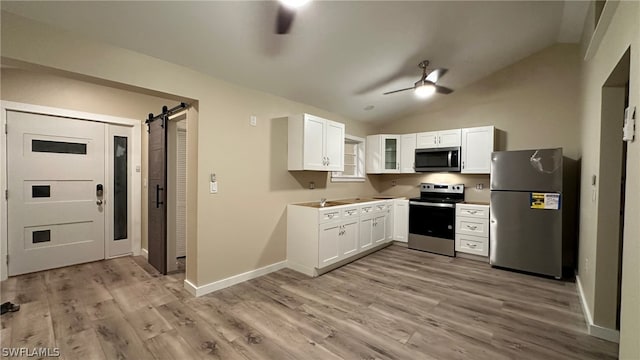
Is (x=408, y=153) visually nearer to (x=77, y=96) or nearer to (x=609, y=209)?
(x=609, y=209)

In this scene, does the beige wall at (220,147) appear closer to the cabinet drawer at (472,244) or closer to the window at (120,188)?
the window at (120,188)

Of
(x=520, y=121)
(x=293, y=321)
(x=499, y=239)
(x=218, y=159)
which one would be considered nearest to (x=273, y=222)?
(x=218, y=159)

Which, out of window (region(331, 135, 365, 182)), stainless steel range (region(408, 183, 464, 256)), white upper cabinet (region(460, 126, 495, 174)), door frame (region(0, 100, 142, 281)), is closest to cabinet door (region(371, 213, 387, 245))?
stainless steel range (region(408, 183, 464, 256))

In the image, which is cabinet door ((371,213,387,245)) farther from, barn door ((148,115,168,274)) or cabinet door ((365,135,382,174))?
barn door ((148,115,168,274))

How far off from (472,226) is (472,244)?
0.28m

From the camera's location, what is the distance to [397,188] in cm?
568

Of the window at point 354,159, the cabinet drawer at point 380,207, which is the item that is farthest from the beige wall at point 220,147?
the window at point 354,159

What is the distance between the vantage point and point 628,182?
1.55 m

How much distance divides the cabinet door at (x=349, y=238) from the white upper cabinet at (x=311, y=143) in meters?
0.88

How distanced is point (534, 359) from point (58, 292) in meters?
4.48

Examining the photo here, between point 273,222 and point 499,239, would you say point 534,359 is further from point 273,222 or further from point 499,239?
point 273,222

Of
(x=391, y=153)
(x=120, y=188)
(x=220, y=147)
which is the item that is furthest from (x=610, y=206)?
(x=120, y=188)

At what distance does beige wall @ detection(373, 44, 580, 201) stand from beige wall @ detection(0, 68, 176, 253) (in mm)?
4673

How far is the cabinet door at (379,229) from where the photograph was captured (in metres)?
4.52
